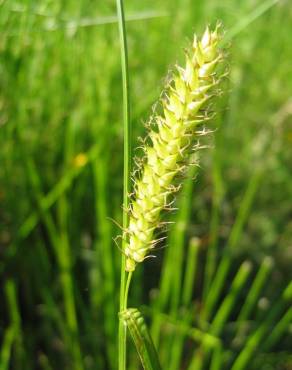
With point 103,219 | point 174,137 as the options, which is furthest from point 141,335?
point 103,219

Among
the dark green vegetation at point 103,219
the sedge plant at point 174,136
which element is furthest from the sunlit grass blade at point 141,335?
the dark green vegetation at point 103,219

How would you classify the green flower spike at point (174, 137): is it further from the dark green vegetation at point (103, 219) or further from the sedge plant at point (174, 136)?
the dark green vegetation at point (103, 219)

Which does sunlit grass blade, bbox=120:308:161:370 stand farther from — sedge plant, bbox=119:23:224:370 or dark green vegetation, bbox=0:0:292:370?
dark green vegetation, bbox=0:0:292:370

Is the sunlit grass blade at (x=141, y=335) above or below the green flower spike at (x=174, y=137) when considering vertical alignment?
below

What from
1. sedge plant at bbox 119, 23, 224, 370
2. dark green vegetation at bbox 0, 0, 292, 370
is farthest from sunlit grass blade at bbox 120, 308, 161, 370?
dark green vegetation at bbox 0, 0, 292, 370

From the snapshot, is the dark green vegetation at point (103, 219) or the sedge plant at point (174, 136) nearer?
the sedge plant at point (174, 136)
